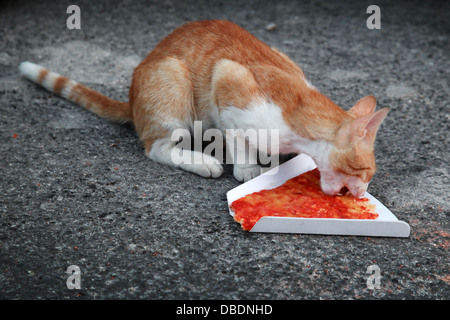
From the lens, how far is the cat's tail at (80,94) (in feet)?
12.4

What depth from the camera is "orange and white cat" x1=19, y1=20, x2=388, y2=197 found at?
276 centimetres

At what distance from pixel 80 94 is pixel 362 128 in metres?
2.28

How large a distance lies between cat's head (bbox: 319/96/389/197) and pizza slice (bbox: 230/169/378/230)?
68mm

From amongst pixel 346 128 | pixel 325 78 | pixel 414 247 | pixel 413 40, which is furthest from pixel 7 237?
pixel 413 40

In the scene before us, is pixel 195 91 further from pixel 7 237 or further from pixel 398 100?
pixel 398 100

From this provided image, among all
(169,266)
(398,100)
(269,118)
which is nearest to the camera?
(169,266)

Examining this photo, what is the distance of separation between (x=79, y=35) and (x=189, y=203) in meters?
3.16

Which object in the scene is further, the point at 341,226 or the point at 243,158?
the point at 243,158

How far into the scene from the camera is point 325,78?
473 cm

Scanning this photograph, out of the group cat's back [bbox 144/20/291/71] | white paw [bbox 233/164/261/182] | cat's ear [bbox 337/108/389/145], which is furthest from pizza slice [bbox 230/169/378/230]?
cat's back [bbox 144/20/291/71]

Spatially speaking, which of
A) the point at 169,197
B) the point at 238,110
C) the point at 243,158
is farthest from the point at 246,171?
the point at 169,197

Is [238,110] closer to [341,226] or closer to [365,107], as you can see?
[365,107]

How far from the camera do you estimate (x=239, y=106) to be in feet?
10.0

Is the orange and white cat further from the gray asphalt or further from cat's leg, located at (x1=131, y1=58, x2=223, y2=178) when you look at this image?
the gray asphalt
